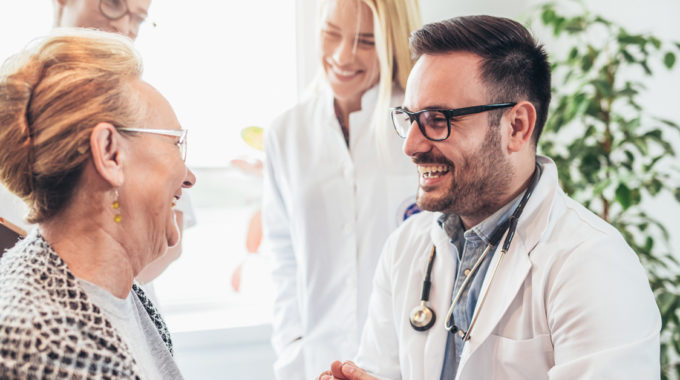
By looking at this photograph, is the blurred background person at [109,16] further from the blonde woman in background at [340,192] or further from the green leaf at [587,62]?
the green leaf at [587,62]

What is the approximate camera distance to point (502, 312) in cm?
129

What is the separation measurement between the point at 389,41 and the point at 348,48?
0.13 meters

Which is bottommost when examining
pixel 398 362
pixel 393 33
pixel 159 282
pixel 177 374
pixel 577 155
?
pixel 159 282

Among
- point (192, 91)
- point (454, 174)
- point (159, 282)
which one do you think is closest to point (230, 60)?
point (192, 91)

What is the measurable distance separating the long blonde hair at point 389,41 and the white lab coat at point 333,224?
0.08 metres

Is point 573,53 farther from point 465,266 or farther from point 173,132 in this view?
point 173,132

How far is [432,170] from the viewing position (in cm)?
145

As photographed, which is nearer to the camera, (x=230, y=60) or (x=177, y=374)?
(x=177, y=374)

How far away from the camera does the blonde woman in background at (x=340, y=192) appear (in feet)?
6.55

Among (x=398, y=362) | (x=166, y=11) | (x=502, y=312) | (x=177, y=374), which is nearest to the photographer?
(x=177, y=374)

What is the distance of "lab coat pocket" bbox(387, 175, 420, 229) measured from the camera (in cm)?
205

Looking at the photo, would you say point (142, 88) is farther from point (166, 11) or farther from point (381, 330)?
point (166, 11)

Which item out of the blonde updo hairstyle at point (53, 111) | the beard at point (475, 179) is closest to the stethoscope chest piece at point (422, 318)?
the beard at point (475, 179)

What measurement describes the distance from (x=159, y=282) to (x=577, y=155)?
1962 mm
